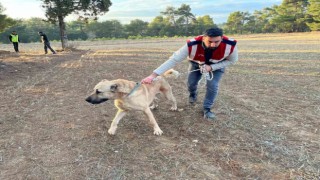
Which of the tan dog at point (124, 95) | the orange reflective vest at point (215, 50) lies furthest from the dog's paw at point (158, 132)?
the orange reflective vest at point (215, 50)

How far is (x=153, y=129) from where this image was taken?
5402 mm

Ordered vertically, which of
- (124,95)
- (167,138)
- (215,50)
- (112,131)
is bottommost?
(167,138)

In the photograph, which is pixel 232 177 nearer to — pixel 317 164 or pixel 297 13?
pixel 317 164

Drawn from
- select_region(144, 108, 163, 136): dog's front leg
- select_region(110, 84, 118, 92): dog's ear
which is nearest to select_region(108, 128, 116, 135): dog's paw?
select_region(144, 108, 163, 136): dog's front leg

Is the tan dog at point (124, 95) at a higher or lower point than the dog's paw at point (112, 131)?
higher

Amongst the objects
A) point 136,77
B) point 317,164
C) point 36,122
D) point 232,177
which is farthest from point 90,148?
point 136,77

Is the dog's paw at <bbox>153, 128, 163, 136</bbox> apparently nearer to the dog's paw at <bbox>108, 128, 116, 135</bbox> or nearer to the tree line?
the dog's paw at <bbox>108, 128, 116, 135</bbox>

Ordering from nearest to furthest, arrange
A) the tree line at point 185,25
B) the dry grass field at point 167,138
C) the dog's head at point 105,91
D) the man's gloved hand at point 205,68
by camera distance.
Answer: the dry grass field at point 167,138
the dog's head at point 105,91
the man's gloved hand at point 205,68
the tree line at point 185,25

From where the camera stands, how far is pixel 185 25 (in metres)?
86.3

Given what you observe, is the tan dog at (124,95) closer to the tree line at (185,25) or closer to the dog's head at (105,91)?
the dog's head at (105,91)

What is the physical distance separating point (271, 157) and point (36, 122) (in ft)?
13.3

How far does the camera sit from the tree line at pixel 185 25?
7106 cm

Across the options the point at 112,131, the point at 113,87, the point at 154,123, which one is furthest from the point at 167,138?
the point at 113,87

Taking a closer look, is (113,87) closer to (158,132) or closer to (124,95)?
(124,95)
